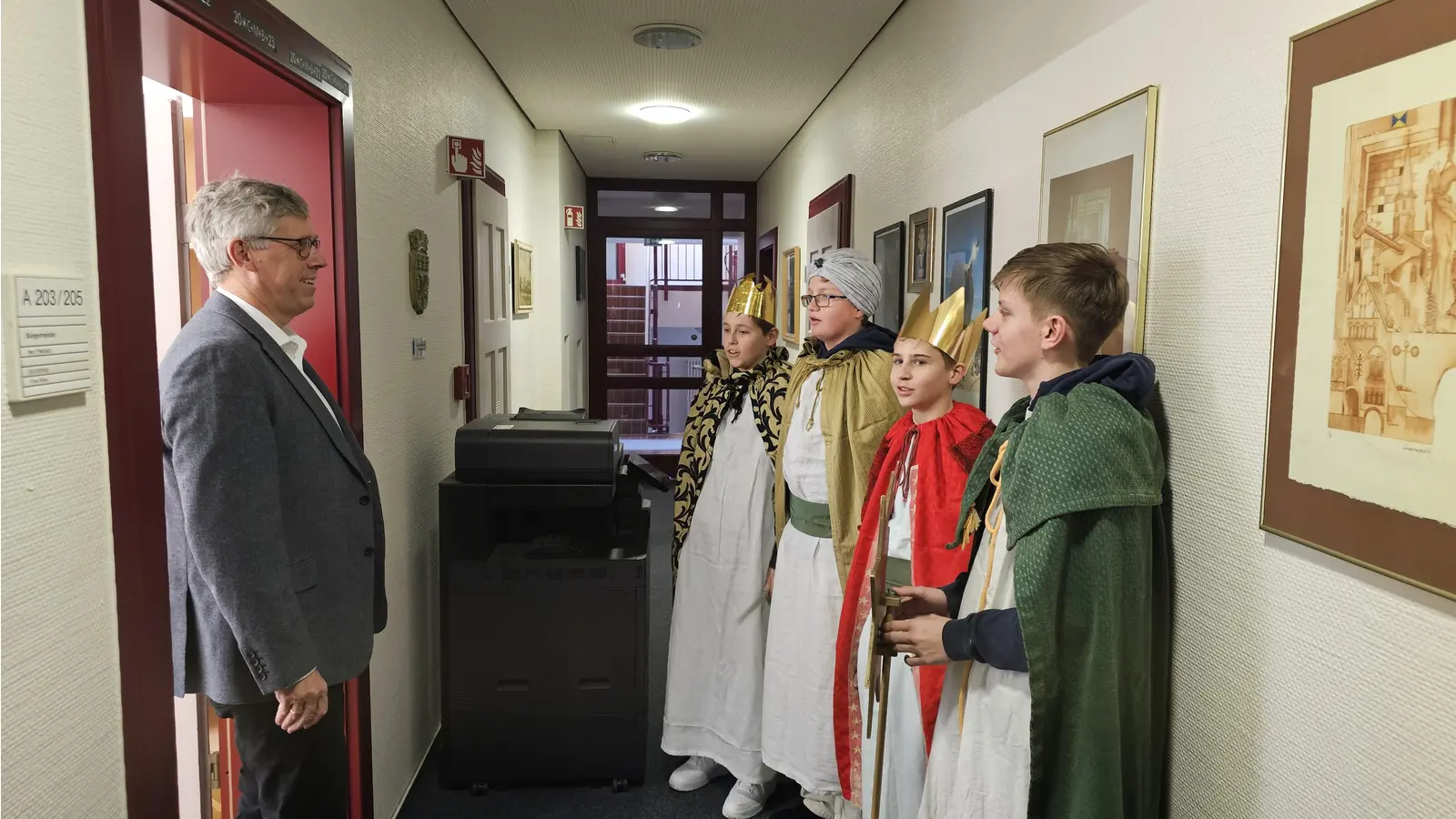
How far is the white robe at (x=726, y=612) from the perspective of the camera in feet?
8.29

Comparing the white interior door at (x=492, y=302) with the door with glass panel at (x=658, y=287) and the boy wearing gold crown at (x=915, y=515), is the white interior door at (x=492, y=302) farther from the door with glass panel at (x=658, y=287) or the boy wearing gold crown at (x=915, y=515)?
the door with glass panel at (x=658, y=287)

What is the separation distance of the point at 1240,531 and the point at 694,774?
1940 mm

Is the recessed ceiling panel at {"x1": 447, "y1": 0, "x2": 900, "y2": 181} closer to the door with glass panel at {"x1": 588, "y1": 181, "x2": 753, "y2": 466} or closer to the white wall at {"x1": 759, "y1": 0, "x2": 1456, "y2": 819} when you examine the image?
the white wall at {"x1": 759, "y1": 0, "x2": 1456, "y2": 819}

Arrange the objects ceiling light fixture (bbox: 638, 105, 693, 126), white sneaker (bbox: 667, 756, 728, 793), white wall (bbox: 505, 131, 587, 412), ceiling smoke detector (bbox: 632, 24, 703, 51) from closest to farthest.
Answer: white sneaker (bbox: 667, 756, 728, 793) < ceiling smoke detector (bbox: 632, 24, 703, 51) < ceiling light fixture (bbox: 638, 105, 693, 126) < white wall (bbox: 505, 131, 587, 412)

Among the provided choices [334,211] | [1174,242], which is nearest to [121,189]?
[334,211]

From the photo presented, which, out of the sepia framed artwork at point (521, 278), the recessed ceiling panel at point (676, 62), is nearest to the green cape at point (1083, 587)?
the recessed ceiling panel at point (676, 62)

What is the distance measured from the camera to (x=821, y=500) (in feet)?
7.30

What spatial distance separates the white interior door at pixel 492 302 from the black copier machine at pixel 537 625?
887mm

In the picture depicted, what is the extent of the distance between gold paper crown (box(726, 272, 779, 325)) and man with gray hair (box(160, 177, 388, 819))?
3.95ft

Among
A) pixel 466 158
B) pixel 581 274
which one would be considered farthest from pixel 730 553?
pixel 581 274

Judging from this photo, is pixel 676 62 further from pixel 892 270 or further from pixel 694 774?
pixel 694 774

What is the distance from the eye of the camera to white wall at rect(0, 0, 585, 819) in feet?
3.27

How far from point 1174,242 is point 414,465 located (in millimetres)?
2111

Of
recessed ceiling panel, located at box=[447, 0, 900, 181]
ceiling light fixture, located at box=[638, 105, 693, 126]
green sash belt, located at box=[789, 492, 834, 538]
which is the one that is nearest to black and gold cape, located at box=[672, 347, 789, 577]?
green sash belt, located at box=[789, 492, 834, 538]
